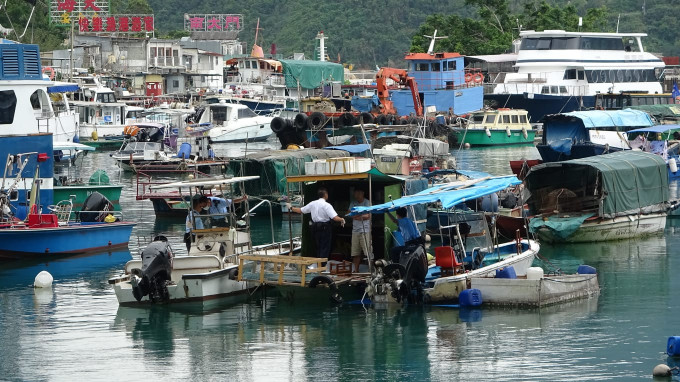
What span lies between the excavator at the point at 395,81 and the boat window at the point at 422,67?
4.83m

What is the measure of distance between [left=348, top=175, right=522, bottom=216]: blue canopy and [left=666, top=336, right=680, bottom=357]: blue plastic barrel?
4.94 meters

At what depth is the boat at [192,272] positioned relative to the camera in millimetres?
21094

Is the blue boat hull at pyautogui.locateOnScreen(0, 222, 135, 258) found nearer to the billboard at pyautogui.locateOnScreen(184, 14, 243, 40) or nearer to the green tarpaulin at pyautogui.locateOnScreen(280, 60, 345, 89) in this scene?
the green tarpaulin at pyautogui.locateOnScreen(280, 60, 345, 89)

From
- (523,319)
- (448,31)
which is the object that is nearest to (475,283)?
(523,319)

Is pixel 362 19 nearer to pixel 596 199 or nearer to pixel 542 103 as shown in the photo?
pixel 542 103

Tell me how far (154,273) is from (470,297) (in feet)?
18.8

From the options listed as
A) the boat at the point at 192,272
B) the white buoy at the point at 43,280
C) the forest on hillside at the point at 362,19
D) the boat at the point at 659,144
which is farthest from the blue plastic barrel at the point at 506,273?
the forest on hillside at the point at 362,19

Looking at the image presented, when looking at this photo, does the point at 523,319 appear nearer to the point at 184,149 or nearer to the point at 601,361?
the point at 601,361

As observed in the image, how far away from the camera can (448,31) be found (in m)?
86.9

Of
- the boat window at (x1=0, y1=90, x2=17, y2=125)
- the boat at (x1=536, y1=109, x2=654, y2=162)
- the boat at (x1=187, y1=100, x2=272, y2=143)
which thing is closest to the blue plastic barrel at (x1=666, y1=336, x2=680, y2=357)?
the boat window at (x1=0, y1=90, x2=17, y2=125)

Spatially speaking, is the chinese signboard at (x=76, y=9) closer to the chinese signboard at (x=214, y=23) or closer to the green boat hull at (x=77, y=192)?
the chinese signboard at (x=214, y=23)

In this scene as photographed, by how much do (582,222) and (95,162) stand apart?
3239 cm

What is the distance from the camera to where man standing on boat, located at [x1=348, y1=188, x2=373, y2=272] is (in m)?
21.5

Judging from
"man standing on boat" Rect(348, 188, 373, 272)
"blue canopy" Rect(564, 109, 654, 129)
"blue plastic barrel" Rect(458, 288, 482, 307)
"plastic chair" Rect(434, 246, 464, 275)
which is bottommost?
"blue plastic barrel" Rect(458, 288, 482, 307)
